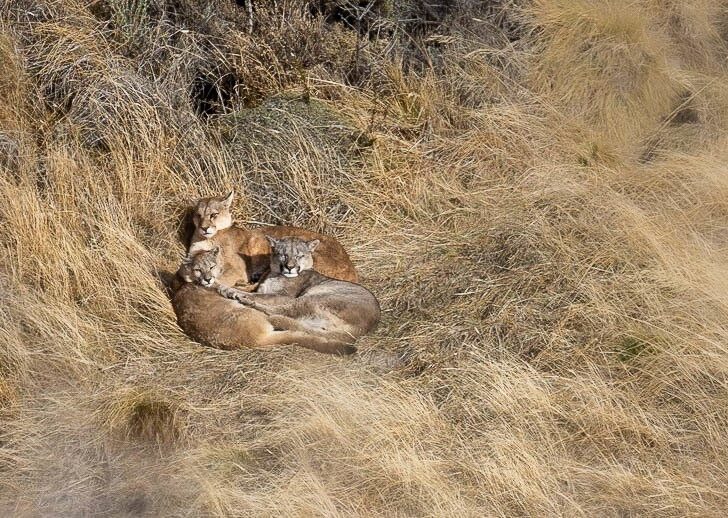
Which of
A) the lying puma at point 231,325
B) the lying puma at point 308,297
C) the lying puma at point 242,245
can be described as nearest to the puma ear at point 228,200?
the lying puma at point 242,245

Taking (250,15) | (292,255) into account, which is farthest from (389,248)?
(250,15)

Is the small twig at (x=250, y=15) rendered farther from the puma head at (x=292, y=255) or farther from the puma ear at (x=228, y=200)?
the puma head at (x=292, y=255)

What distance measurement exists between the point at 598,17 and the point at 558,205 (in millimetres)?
2668

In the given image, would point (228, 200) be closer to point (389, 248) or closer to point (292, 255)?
point (292, 255)

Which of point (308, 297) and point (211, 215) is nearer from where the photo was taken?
point (308, 297)

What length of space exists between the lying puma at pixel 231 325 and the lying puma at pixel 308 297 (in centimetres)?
11

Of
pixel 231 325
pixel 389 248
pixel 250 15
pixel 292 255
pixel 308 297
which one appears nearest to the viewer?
pixel 231 325

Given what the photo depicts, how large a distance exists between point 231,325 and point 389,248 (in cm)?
159

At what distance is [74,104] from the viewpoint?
7.61m

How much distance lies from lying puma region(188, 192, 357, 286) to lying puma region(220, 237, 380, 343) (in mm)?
156

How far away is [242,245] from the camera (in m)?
7.30

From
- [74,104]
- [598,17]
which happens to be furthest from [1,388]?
[598,17]

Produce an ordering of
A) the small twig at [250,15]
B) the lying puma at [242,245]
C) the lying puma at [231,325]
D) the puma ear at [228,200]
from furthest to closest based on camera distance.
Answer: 1. the small twig at [250,15]
2. the puma ear at [228,200]
3. the lying puma at [242,245]
4. the lying puma at [231,325]

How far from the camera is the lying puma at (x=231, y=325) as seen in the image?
625 centimetres
